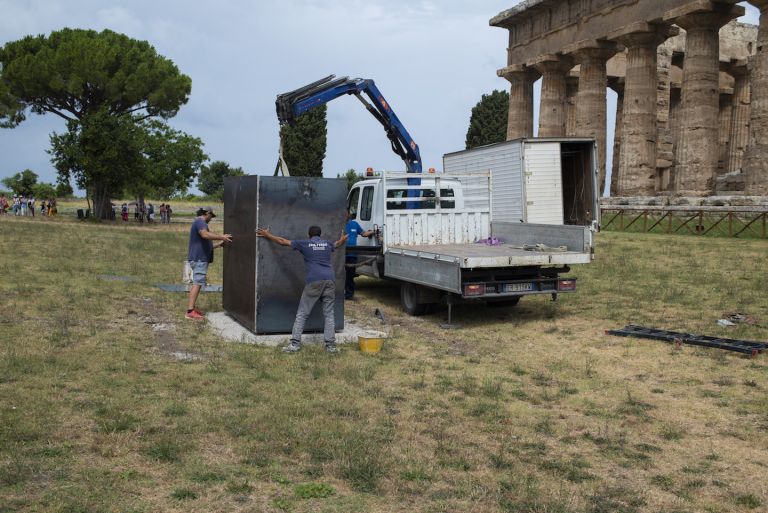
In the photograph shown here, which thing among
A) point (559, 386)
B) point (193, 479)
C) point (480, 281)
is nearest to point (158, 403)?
point (193, 479)

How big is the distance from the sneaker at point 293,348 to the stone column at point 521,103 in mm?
35666

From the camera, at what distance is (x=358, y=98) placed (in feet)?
60.2

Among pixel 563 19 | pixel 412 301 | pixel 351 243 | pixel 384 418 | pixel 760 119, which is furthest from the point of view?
pixel 563 19

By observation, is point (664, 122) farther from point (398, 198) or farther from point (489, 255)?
point (489, 255)

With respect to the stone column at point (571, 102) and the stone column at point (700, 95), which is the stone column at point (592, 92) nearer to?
the stone column at point (700, 95)

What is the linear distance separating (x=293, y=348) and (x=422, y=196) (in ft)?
19.9

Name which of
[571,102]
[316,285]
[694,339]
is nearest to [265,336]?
[316,285]

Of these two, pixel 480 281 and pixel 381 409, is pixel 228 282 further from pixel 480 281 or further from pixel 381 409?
pixel 381 409

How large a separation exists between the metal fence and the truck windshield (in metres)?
14.4

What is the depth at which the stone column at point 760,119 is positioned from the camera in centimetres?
2727

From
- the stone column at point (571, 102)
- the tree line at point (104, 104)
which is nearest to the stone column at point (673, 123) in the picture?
the stone column at point (571, 102)

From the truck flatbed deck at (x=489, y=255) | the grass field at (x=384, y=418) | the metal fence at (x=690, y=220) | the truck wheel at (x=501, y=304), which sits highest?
the metal fence at (x=690, y=220)

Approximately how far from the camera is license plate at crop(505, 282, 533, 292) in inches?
459

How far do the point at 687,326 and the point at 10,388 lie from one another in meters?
9.49
